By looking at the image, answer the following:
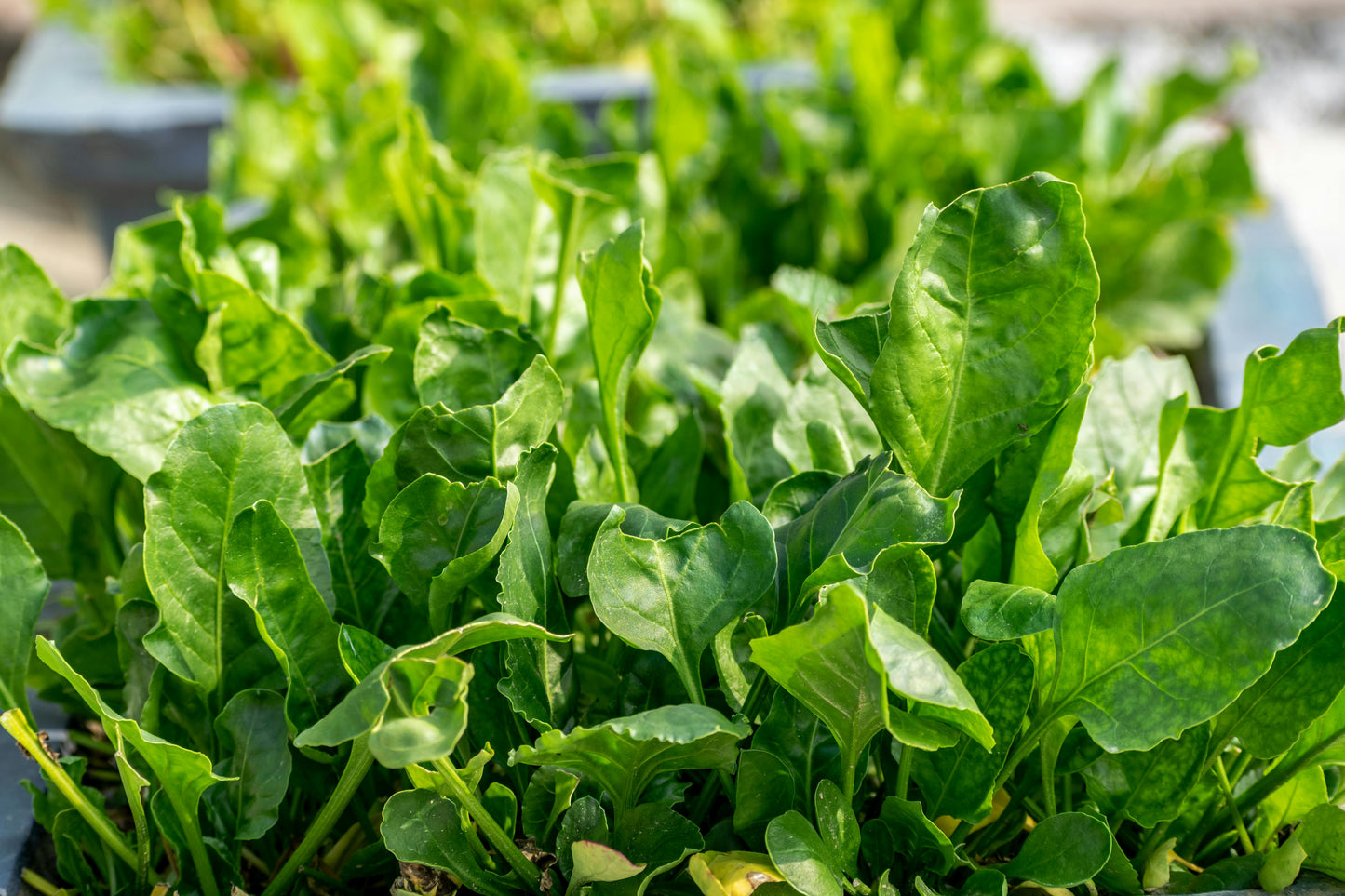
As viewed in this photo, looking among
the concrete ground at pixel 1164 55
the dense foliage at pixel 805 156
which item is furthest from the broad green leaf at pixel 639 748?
the concrete ground at pixel 1164 55

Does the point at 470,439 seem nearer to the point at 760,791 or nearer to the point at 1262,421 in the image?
the point at 760,791

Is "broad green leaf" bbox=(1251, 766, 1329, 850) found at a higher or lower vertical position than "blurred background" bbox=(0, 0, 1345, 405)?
lower

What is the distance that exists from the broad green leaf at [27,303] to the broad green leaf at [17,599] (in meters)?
0.26

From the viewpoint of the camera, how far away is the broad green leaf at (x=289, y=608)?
2.46 feet

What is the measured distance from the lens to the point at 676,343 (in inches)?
45.8

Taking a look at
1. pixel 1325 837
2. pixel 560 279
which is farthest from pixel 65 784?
pixel 1325 837

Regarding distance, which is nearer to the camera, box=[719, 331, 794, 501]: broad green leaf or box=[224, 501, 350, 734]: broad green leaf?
box=[224, 501, 350, 734]: broad green leaf

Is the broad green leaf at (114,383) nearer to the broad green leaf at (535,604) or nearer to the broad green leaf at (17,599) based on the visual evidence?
the broad green leaf at (17,599)

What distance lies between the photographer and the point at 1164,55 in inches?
142

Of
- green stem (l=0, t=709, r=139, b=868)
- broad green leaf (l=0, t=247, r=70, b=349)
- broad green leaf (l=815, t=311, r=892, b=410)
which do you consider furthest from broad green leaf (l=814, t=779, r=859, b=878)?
broad green leaf (l=0, t=247, r=70, b=349)

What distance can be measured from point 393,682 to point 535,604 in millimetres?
145

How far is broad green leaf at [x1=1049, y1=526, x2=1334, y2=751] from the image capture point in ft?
2.03

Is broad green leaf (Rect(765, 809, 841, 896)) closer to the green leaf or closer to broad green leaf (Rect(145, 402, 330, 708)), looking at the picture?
the green leaf

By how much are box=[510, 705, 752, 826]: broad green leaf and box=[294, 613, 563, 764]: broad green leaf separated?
6 centimetres
